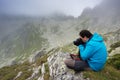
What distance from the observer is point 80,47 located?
14.9 m

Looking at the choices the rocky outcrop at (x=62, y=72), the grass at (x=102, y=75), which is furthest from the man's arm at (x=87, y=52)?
the grass at (x=102, y=75)

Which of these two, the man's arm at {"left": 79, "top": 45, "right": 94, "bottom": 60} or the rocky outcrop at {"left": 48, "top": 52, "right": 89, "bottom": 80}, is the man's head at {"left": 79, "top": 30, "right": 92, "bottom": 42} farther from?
the rocky outcrop at {"left": 48, "top": 52, "right": 89, "bottom": 80}

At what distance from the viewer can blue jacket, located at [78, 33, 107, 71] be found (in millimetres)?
13938

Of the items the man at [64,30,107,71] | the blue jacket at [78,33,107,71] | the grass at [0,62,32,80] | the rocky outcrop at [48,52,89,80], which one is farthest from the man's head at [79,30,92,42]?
the grass at [0,62,32,80]

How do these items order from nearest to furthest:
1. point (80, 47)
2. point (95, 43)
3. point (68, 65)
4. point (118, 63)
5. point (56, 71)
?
point (95, 43), point (80, 47), point (68, 65), point (56, 71), point (118, 63)

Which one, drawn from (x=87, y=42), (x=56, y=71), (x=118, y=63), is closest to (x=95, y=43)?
(x=87, y=42)

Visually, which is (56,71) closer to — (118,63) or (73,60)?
(73,60)

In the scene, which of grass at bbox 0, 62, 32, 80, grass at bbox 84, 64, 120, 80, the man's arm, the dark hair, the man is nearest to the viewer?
the man's arm

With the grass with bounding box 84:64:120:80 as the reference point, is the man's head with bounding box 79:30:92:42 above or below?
above

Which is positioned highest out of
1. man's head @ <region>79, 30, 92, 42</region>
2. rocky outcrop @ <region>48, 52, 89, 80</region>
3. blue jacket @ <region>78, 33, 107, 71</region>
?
man's head @ <region>79, 30, 92, 42</region>

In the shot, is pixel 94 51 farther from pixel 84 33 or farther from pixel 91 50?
pixel 84 33

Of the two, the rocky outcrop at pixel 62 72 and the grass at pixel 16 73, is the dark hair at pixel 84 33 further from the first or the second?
the grass at pixel 16 73

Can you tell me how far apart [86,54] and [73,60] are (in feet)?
6.45

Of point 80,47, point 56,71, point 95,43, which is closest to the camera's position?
point 95,43
